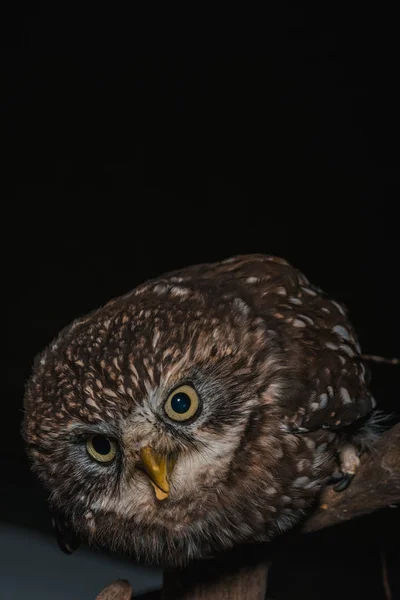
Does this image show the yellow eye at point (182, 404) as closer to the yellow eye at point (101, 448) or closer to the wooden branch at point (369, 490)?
the yellow eye at point (101, 448)

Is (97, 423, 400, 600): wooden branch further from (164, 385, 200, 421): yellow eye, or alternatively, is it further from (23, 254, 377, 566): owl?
(164, 385, 200, 421): yellow eye

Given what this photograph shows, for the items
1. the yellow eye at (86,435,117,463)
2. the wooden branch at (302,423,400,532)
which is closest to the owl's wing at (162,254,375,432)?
the wooden branch at (302,423,400,532)

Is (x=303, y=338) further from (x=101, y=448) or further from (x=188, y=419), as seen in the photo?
(x=101, y=448)

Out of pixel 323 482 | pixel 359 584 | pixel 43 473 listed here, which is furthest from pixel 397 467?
pixel 359 584

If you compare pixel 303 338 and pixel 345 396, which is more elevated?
pixel 303 338

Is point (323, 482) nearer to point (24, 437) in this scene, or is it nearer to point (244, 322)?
point (244, 322)

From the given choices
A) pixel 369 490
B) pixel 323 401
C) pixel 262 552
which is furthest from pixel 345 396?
pixel 262 552
